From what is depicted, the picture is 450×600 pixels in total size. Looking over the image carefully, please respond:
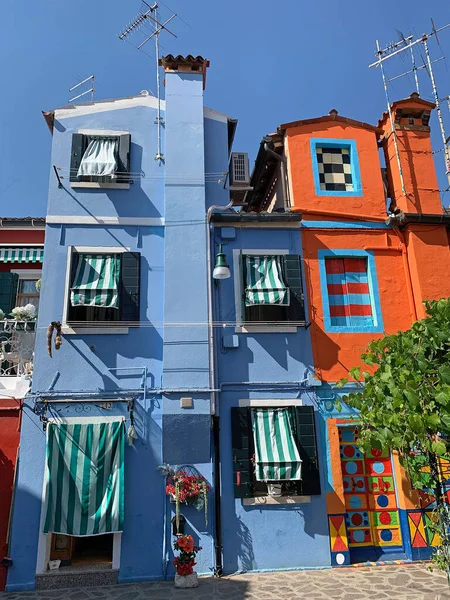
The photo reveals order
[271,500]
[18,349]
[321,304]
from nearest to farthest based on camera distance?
[271,500] < [18,349] < [321,304]

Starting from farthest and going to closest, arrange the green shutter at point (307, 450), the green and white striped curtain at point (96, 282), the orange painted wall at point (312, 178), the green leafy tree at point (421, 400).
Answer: the orange painted wall at point (312, 178) → the green and white striped curtain at point (96, 282) → the green shutter at point (307, 450) → the green leafy tree at point (421, 400)

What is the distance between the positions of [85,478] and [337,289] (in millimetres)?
6779

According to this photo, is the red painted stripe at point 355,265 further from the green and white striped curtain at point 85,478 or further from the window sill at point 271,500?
the green and white striped curtain at point 85,478

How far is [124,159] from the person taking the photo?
11766 millimetres

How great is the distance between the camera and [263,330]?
10828mm

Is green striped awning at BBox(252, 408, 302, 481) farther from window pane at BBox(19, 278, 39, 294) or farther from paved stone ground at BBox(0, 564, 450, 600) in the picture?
window pane at BBox(19, 278, 39, 294)

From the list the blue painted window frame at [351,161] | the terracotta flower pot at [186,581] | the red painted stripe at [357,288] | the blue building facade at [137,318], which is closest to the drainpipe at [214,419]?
the blue building facade at [137,318]

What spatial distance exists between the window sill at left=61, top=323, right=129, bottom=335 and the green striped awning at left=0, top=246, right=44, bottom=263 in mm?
3775

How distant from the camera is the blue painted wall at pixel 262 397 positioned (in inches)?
381

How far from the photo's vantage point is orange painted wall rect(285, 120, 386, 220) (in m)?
11.9

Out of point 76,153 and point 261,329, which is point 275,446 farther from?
point 76,153

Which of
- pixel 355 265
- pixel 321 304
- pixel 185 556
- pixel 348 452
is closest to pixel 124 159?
pixel 321 304

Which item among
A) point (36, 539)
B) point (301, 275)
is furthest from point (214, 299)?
point (36, 539)

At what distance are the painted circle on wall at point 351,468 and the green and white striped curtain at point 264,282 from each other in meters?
3.72
